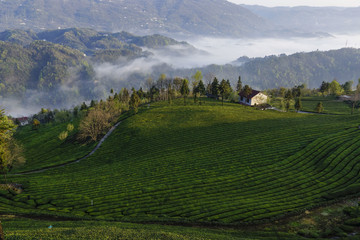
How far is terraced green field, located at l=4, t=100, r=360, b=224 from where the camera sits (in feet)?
143

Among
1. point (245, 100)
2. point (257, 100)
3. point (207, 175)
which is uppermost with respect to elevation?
point (257, 100)

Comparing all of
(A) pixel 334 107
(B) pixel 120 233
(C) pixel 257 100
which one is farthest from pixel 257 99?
(B) pixel 120 233

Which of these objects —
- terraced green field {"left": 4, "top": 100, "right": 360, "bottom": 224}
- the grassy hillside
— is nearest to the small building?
terraced green field {"left": 4, "top": 100, "right": 360, "bottom": 224}

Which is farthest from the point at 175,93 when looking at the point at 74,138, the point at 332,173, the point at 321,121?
the point at 332,173

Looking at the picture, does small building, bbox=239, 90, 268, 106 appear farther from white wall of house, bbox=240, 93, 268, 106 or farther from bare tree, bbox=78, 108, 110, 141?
bare tree, bbox=78, 108, 110, 141

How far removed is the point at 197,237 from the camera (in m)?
31.0

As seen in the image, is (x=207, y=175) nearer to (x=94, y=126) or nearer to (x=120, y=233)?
(x=120, y=233)

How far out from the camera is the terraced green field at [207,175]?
43.6 meters

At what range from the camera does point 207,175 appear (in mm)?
58312

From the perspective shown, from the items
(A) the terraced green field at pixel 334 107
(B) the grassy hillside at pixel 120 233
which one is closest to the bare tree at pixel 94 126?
(B) the grassy hillside at pixel 120 233

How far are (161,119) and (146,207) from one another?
6883 centimetres

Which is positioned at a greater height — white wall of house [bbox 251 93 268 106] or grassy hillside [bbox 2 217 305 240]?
white wall of house [bbox 251 93 268 106]

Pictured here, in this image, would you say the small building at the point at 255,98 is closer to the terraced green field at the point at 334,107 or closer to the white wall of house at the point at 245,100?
the white wall of house at the point at 245,100

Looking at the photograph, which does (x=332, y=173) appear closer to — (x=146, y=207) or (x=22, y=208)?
(x=146, y=207)
